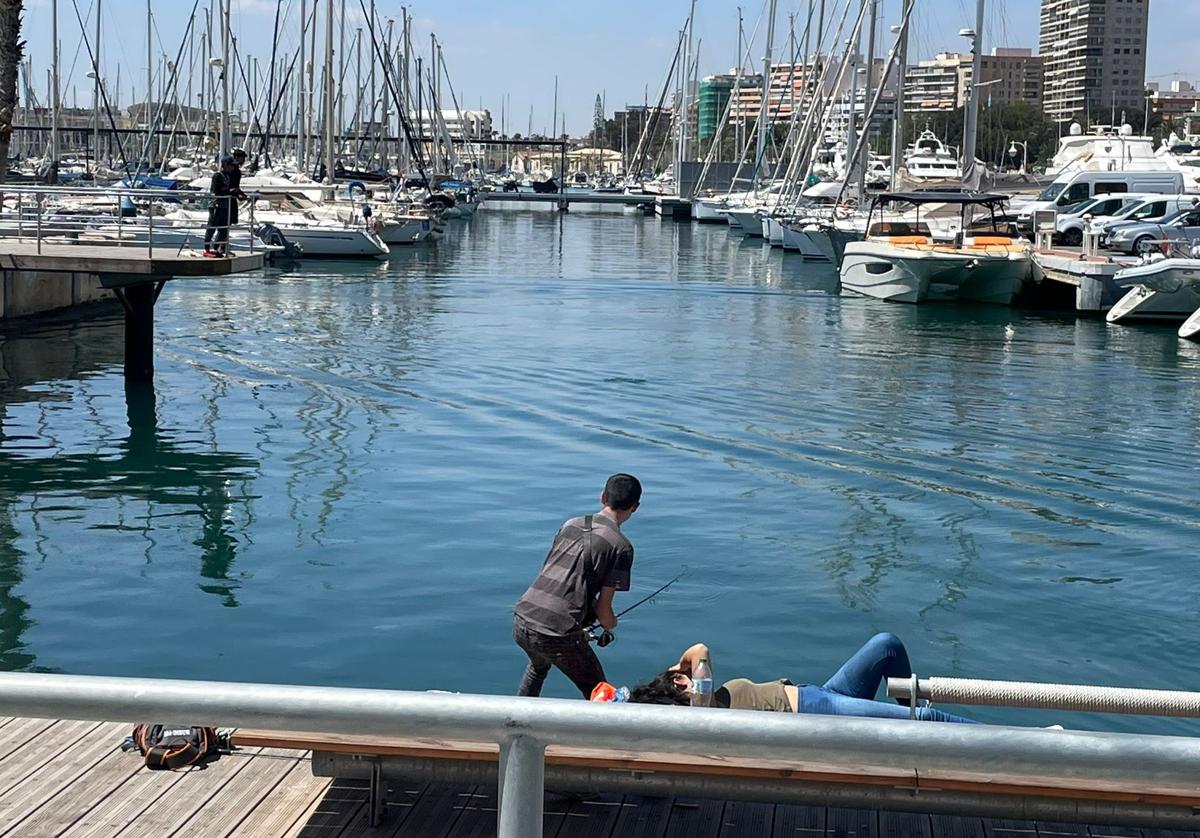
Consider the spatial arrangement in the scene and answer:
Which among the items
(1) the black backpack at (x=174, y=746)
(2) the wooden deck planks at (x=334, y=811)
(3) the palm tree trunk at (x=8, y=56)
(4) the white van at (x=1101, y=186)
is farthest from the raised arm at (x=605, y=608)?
(4) the white van at (x=1101, y=186)

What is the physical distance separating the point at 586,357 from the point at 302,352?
554 cm

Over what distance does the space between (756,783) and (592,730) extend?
111 inches

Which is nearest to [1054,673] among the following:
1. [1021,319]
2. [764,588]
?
[764,588]

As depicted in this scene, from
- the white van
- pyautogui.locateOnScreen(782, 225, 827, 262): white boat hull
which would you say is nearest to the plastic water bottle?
the white van

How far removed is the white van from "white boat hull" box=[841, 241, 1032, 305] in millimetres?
17096

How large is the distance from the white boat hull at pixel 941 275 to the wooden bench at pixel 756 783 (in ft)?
117

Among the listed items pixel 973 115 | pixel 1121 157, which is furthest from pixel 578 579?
pixel 1121 157

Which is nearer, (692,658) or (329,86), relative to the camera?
(692,658)

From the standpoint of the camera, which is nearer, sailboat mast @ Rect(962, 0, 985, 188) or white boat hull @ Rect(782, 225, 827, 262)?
sailboat mast @ Rect(962, 0, 985, 188)

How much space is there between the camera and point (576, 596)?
6.96m

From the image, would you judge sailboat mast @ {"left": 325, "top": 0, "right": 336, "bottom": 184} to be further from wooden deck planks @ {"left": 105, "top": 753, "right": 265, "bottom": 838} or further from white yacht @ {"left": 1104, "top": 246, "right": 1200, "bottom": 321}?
wooden deck planks @ {"left": 105, "top": 753, "right": 265, "bottom": 838}

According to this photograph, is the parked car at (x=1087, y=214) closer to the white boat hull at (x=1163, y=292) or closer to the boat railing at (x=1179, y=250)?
the boat railing at (x=1179, y=250)

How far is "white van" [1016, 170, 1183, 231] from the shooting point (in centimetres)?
5828

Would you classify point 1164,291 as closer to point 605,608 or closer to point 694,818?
point 605,608
